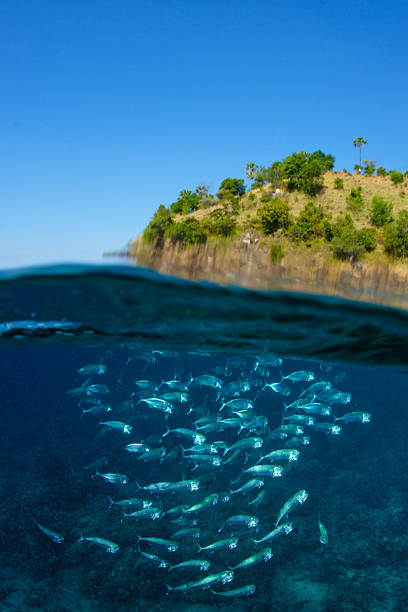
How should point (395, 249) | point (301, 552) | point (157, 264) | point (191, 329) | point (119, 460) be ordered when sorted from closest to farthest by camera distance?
1. point (157, 264)
2. point (301, 552)
3. point (191, 329)
4. point (119, 460)
5. point (395, 249)

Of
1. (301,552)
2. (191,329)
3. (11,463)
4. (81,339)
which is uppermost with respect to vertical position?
(191,329)

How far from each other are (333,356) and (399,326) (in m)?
5.22

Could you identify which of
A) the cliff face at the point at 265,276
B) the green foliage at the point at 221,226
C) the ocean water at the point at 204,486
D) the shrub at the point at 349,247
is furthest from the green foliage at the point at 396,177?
the cliff face at the point at 265,276

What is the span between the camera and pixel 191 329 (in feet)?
45.6

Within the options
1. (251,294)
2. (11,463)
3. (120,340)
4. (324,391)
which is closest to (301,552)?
(324,391)

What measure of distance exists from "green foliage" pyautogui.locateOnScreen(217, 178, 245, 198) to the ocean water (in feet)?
108

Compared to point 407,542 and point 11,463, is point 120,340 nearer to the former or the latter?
point 11,463

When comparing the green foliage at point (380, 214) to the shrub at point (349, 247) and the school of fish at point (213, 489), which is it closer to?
the shrub at point (349, 247)

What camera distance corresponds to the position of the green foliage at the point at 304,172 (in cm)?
4462

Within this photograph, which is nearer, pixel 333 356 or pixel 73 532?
pixel 73 532

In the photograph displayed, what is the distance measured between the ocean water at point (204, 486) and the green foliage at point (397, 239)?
9.97m

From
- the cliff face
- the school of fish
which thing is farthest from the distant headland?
the school of fish

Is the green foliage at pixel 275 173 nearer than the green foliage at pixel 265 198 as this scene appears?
No

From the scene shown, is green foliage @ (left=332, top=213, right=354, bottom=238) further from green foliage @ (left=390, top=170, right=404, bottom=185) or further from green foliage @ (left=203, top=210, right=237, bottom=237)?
green foliage @ (left=390, top=170, right=404, bottom=185)
